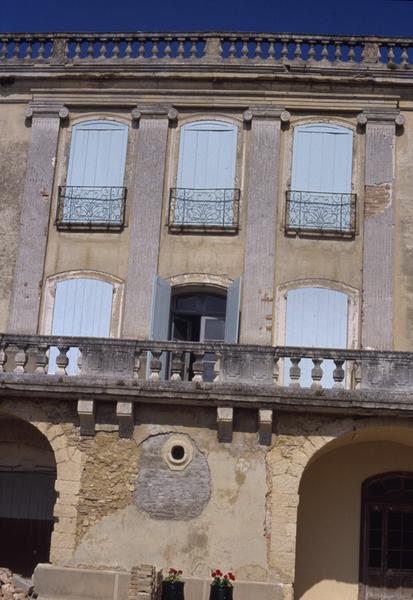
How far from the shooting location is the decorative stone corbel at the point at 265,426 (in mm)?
15133

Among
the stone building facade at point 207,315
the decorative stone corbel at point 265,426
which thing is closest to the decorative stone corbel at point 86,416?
the stone building facade at point 207,315

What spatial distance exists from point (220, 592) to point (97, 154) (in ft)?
31.2

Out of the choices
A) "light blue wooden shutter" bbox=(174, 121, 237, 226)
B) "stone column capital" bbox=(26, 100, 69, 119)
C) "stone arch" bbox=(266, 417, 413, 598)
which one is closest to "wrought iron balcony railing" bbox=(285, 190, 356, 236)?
"light blue wooden shutter" bbox=(174, 121, 237, 226)

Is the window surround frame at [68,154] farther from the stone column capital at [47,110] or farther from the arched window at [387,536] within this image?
the arched window at [387,536]

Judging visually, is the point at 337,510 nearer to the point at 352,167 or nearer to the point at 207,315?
the point at 207,315

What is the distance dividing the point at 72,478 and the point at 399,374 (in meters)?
5.61

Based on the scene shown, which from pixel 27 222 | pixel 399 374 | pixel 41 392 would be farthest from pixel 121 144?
pixel 399 374

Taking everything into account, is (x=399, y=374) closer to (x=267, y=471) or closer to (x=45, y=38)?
(x=267, y=471)

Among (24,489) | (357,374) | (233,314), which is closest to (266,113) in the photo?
(233,314)

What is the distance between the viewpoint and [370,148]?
62.6ft

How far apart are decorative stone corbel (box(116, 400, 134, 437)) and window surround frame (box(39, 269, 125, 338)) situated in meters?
3.21

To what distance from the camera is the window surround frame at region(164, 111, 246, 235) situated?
62.3 ft

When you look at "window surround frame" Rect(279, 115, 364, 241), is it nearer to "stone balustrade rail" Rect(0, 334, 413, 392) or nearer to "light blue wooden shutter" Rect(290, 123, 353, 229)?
"light blue wooden shutter" Rect(290, 123, 353, 229)

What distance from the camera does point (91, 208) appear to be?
62.8 ft
